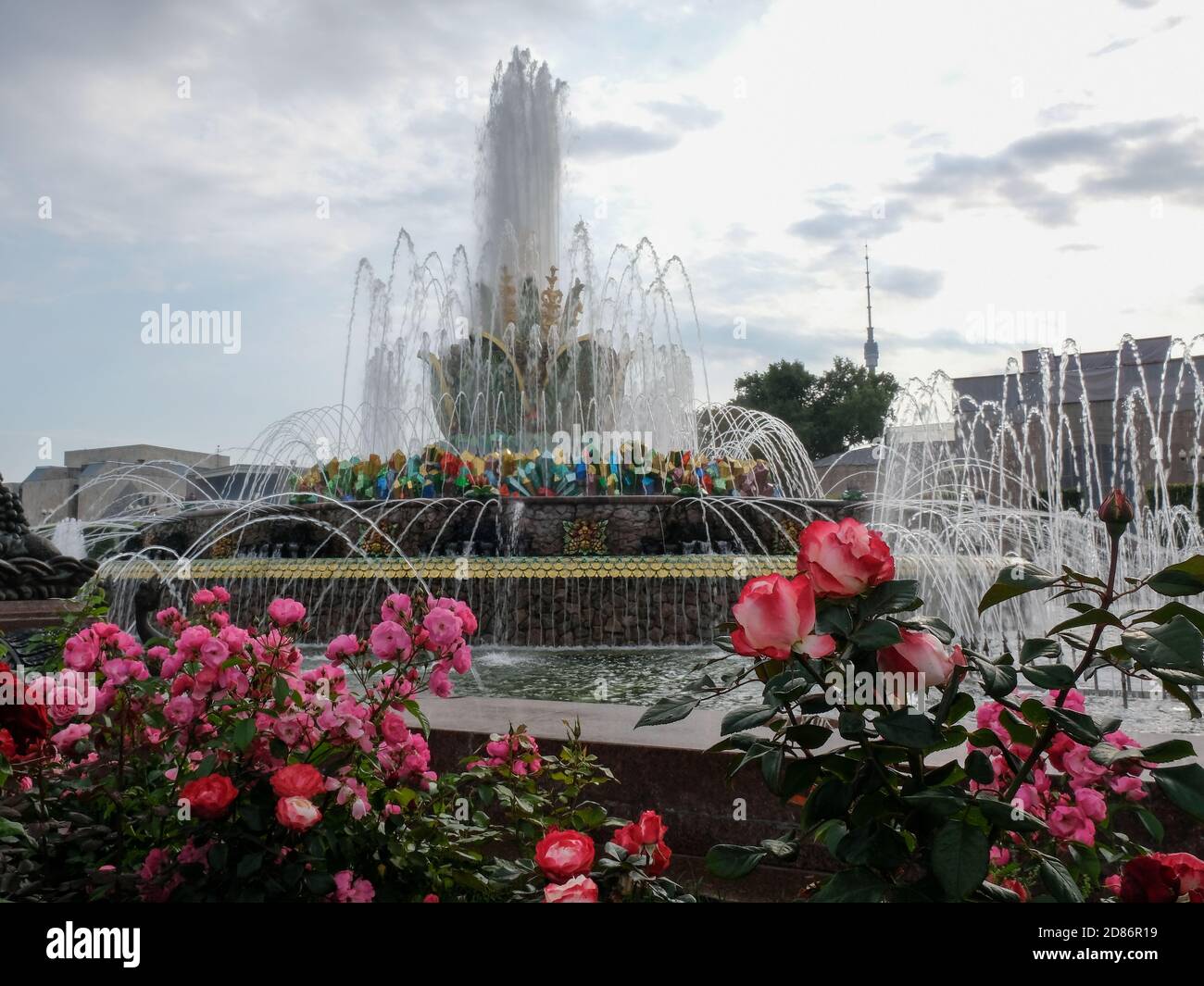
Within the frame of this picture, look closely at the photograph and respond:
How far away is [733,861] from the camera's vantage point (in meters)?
1.63

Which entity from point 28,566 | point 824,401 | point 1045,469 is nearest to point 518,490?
point 28,566

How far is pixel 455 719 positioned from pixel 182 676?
200 centimetres

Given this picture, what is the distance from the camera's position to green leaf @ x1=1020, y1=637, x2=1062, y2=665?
1679 mm

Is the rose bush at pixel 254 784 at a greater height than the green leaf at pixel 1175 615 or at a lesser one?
lesser

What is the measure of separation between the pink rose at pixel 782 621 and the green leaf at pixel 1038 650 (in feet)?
1.44

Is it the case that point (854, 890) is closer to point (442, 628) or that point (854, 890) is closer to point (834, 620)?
point (834, 620)

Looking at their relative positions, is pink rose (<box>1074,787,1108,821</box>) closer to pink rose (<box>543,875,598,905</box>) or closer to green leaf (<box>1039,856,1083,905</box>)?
green leaf (<box>1039,856,1083,905</box>)

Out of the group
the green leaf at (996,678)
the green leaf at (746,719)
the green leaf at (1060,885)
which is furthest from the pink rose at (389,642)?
the green leaf at (1060,885)

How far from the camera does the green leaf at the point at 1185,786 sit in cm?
145

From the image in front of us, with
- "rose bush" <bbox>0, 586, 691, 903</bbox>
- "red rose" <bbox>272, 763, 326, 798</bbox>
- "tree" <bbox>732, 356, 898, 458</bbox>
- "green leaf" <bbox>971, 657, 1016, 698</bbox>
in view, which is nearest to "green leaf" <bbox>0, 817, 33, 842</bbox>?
"rose bush" <bbox>0, 586, 691, 903</bbox>

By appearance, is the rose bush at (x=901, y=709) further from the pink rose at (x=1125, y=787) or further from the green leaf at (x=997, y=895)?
the pink rose at (x=1125, y=787)

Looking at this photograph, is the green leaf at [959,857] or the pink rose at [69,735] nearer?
the green leaf at [959,857]

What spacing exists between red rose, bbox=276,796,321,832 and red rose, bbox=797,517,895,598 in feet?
3.83
